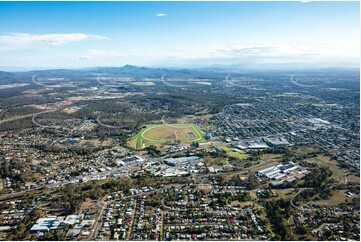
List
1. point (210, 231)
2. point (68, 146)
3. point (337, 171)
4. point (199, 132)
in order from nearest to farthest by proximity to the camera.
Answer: point (210, 231), point (337, 171), point (68, 146), point (199, 132)

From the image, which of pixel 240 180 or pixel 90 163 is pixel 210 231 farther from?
pixel 90 163

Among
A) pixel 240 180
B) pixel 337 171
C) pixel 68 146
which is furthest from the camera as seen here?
pixel 68 146

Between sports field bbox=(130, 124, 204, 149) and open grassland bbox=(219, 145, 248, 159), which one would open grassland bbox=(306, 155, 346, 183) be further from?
sports field bbox=(130, 124, 204, 149)

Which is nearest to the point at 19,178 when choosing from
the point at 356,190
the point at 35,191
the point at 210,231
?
the point at 35,191

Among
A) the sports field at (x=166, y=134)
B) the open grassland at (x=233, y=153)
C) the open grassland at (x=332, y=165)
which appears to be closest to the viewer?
the open grassland at (x=332, y=165)

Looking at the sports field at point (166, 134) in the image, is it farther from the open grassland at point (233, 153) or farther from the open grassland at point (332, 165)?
the open grassland at point (332, 165)

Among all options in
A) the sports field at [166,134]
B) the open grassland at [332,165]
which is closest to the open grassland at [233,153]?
the sports field at [166,134]

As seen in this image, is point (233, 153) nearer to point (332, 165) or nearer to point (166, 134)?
point (332, 165)

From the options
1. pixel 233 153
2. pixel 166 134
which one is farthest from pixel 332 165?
pixel 166 134

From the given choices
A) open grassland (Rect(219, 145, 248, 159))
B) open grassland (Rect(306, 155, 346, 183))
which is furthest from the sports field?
open grassland (Rect(306, 155, 346, 183))
